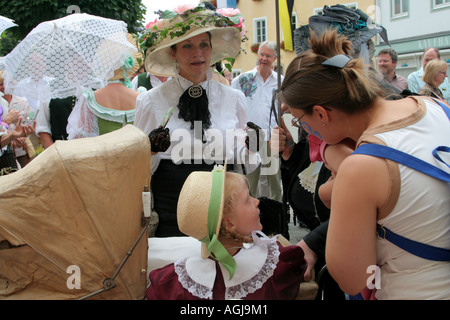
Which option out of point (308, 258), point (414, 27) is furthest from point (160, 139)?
point (414, 27)

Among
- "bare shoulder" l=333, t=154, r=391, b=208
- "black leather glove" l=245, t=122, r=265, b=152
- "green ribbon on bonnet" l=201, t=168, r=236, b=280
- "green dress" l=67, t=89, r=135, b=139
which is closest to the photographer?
"bare shoulder" l=333, t=154, r=391, b=208

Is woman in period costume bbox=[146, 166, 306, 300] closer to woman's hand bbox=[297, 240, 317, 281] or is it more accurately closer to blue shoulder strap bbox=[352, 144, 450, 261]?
woman's hand bbox=[297, 240, 317, 281]

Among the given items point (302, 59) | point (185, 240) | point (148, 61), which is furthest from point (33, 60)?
point (302, 59)

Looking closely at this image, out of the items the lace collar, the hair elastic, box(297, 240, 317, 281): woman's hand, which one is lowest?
box(297, 240, 317, 281): woman's hand

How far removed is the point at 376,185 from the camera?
131cm

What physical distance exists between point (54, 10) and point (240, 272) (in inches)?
506

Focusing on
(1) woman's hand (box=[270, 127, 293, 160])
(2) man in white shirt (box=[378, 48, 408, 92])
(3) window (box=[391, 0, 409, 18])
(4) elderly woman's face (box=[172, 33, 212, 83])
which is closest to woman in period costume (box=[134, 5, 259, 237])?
(4) elderly woman's face (box=[172, 33, 212, 83])

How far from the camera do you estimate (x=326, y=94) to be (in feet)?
5.02

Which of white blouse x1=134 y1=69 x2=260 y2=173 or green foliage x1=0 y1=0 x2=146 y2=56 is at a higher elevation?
green foliage x1=0 y1=0 x2=146 y2=56

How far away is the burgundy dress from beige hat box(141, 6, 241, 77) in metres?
1.46

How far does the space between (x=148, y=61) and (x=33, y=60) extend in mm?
1165

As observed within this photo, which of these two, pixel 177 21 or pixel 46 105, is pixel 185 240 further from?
pixel 46 105

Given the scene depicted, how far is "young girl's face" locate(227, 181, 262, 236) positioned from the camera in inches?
73.4

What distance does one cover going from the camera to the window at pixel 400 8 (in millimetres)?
18141
